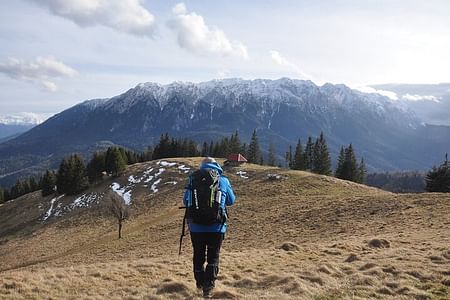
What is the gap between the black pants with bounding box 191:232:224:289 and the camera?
10.6 meters

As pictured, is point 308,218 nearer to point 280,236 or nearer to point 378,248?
point 280,236

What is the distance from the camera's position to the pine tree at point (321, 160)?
297ft

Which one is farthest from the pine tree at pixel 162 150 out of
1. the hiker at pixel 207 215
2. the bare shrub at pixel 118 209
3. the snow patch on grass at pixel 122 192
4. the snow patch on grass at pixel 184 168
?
the hiker at pixel 207 215

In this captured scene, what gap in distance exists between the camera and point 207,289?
425 inches

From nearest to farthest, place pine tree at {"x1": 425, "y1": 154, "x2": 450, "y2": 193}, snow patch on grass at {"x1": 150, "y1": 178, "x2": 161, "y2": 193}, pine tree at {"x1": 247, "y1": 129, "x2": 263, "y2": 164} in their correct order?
pine tree at {"x1": 425, "y1": 154, "x2": 450, "y2": 193} < snow patch on grass at {"x1": 150, "y1": 178, "x2": 161, "y2": 193} < pine tree at {"x1": 247, "y1": 129, "x2": 263, "y2": 164}

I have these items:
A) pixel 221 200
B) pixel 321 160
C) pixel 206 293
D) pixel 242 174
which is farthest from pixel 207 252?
pixel 321 160

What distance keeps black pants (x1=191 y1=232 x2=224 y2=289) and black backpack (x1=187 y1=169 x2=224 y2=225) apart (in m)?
0.40

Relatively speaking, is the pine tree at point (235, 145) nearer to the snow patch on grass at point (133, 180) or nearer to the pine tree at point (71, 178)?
the snow patch on grass at point (133, 180)

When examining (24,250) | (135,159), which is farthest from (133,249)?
(135,159)

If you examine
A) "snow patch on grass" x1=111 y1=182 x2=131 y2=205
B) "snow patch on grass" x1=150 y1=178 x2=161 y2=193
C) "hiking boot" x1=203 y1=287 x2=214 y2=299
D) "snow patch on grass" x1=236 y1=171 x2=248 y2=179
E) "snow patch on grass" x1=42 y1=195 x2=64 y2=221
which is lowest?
"snow patch on grass" x1=42 y1=195 x2=64 y2=221

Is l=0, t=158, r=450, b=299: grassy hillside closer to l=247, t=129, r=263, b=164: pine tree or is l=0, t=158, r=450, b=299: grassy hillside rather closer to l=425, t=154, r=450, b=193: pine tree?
l=425, t=154, r=450, b=193: pine tree

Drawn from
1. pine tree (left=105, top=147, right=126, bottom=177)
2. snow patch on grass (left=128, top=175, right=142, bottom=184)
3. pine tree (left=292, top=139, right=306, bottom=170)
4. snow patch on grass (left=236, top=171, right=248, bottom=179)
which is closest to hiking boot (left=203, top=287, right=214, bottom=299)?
snow patch on grass (left=236, top=171, right=248, bottom=179)

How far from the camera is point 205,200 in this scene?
1037 cm

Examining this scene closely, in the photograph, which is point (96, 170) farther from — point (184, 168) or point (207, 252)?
point (207, 252)
